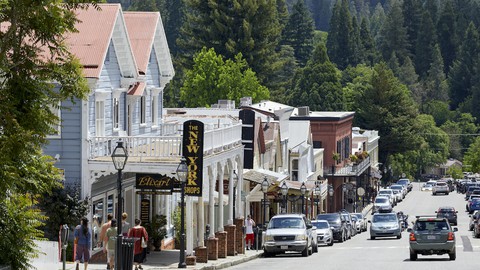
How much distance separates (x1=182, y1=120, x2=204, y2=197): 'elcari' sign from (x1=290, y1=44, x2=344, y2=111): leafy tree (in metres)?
114

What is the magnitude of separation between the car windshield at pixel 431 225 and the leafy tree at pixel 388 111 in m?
104

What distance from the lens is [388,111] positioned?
14625cm

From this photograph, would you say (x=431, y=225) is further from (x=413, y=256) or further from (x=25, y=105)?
(x=25, y=105)

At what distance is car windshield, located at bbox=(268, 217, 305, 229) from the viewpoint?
149ft

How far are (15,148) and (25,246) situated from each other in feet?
9.35

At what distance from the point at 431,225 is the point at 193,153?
911 centimetres

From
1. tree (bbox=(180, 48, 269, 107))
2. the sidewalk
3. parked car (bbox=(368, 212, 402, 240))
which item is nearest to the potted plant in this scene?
the sidewalk

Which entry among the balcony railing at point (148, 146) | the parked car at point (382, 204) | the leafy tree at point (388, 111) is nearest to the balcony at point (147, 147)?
the balcony railing at point (148, 146)

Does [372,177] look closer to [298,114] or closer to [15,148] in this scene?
[298,114]

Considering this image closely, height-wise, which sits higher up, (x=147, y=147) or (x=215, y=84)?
(x=215, y=84)

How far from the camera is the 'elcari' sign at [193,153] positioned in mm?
36969

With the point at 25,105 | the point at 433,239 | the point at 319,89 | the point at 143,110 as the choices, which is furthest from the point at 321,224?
the point at 319,89

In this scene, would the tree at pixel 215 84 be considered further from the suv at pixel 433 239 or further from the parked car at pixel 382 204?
the suv at pixel 433 239

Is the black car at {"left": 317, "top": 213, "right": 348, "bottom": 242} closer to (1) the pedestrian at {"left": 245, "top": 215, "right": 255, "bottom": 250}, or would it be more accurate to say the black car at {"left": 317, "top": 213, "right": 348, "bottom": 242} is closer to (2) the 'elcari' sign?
(1) the pedestrian at {"left": 245, "top": 215, "right": 255, "bottom": 250}
